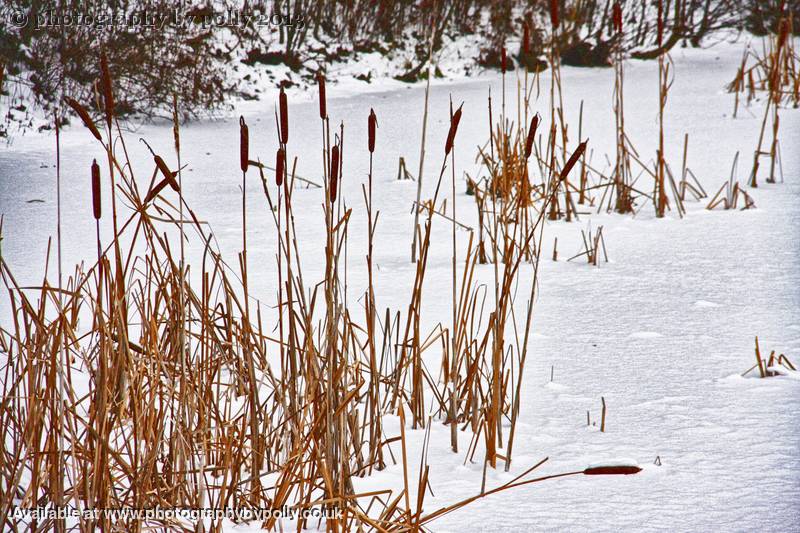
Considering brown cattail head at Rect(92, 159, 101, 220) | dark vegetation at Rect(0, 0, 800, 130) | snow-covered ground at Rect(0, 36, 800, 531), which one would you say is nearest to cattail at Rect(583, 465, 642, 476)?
snow-covered ground at Rect(0, 36, 800, 531)

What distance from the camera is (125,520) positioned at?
2.77 ft

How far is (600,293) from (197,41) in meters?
1.79

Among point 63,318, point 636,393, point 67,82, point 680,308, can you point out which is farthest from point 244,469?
point 67,82

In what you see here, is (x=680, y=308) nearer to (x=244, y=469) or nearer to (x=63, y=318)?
(x=244, y=469)

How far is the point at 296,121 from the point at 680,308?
184cm

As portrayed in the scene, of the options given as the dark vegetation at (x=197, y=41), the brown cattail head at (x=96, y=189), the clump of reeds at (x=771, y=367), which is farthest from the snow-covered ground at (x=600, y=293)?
the brown cattail head at (x=96, y=189)

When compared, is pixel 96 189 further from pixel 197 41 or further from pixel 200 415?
pixel 197 41

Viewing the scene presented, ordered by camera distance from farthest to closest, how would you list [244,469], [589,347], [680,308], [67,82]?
1. [67,82]
2. [680,308]
3. [589,347]
4. [244,469]

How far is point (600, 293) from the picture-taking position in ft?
6.25

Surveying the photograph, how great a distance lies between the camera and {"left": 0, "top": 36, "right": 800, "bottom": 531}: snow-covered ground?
0.98 metres

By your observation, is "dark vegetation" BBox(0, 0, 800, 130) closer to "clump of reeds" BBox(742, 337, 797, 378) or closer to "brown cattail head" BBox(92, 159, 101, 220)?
"clump of reeds" BBox(742, 337, 797, 378)

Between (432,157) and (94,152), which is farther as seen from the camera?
(432,157)

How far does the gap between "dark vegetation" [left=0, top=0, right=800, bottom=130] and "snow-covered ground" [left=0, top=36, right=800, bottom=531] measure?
7.3 inches

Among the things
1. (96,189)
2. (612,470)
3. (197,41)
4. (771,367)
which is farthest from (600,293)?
(197,41)
